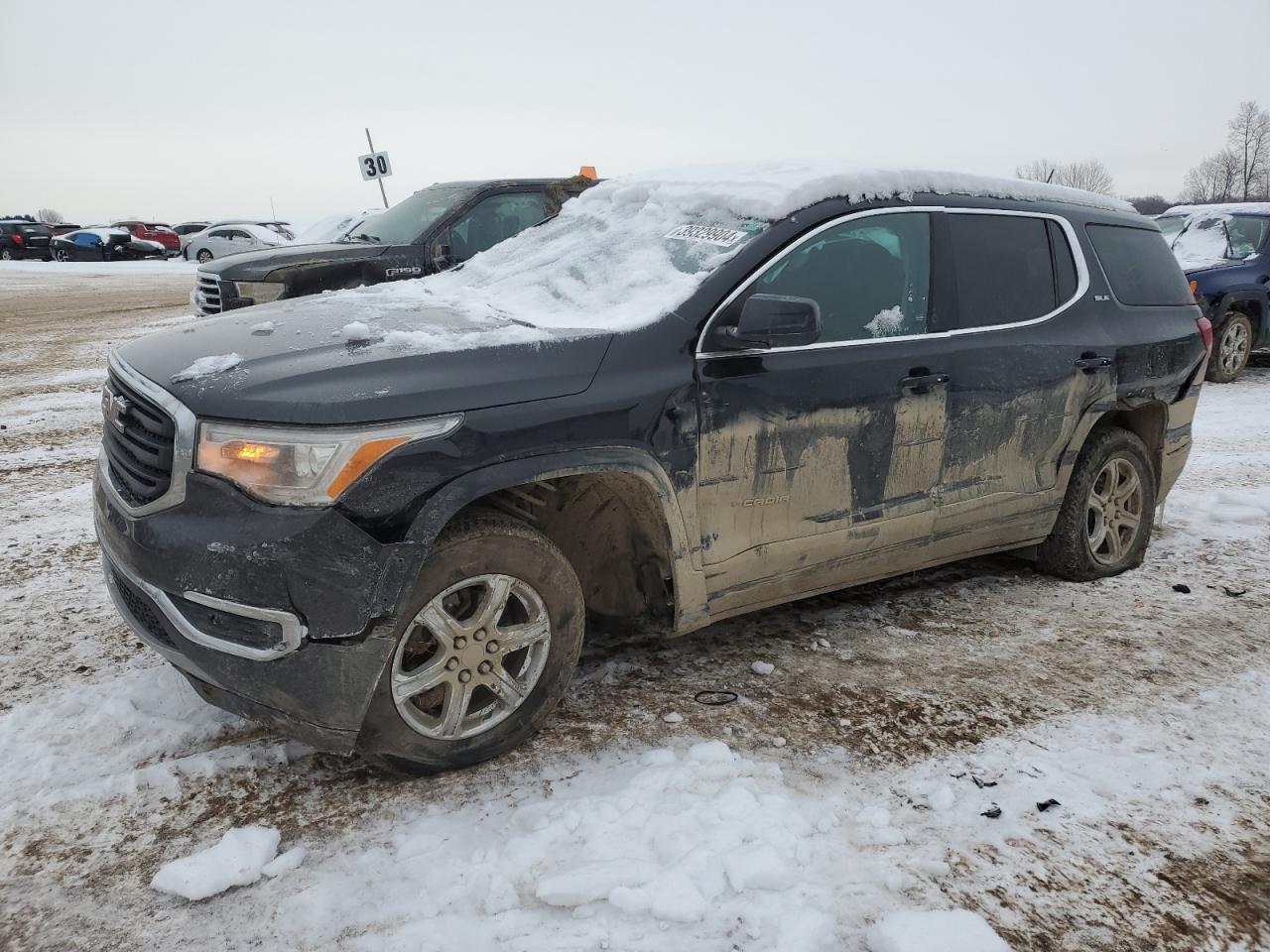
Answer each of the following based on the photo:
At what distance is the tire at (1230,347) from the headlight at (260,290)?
30.7 feet

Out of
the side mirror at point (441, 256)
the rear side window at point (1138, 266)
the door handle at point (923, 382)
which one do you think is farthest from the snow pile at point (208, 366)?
the side mirror at point (441, 256)

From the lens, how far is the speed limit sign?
1499 centimetres

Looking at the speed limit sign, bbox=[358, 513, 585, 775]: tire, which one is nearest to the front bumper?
bbox=[358, 513, 585, 775]: tire

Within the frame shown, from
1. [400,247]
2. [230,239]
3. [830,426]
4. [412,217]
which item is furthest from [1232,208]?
[230,239]

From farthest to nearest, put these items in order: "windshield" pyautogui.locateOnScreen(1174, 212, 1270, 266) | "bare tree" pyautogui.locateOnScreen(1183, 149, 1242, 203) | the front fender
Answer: "bare tree" pyautogui.locateOnScreen(1183, 149, 1242, 203) < "windshield" pyautogui.locateOnScreen(1174, 212, 1270, 266) < the front fender

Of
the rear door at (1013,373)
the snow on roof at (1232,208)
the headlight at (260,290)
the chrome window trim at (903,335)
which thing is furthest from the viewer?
the snow on roof at (1232,208)

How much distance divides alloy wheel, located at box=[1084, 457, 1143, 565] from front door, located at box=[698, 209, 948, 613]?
4.29 feet

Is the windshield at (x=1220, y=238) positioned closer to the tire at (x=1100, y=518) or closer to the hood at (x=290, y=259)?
the tire at (x=1100, y=518)

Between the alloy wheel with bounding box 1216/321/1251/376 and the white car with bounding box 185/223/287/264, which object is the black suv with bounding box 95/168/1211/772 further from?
the white car with bounding box 185/223/287/264

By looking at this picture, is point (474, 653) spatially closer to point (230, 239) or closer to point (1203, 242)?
point (1203, 242)

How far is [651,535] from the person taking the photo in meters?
3.13

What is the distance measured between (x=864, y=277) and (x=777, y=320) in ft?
2.37

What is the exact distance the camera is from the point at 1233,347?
10.4 m

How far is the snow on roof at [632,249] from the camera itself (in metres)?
3.24
